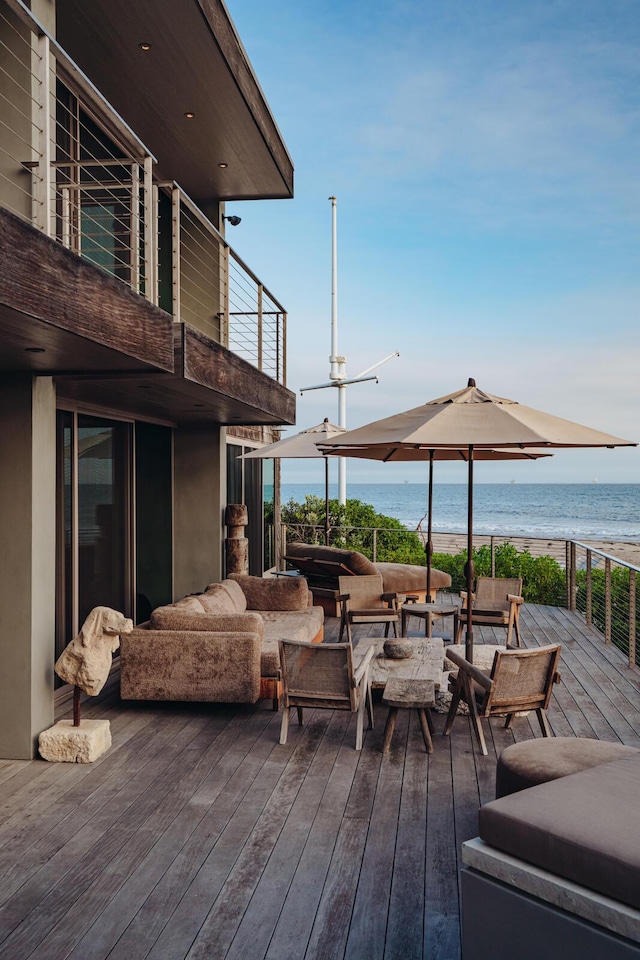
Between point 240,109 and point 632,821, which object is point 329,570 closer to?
point 240,109

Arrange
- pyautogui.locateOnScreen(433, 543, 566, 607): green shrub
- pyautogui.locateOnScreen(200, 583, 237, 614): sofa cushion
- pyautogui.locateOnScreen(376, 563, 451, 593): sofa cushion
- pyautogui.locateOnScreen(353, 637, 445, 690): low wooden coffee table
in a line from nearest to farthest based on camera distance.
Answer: pyautogui.locateOnScreen(353, 637, 445, 690): low wooden coffee table → pyautogui.locateOnScreen(200, 583, 237, 614): sofa cushion → pyautogui.locateOnScreen(376, 563, 451, 593): sofa cushion → pyautogui.locateOnScreen(433, 543, 566, 607): green shrub

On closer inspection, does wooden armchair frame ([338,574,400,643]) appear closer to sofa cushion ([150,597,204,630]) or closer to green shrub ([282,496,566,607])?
sofa cushion ([150,597,204,630])

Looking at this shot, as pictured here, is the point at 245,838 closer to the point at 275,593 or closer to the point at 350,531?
the point at 275,593

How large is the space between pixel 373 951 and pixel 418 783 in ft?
6.03

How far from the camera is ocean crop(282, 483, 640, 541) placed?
2040 inches

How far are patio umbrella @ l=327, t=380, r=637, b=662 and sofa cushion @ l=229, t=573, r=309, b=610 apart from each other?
3.27 m

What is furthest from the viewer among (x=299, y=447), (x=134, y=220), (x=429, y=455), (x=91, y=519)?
(x=299, y=447)

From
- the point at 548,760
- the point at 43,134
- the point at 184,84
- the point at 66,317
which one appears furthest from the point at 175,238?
the point at 548,760

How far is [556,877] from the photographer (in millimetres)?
2371

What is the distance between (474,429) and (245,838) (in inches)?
116

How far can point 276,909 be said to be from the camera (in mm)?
3297

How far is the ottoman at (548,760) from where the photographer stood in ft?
10.6

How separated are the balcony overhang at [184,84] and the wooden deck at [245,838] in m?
5.42

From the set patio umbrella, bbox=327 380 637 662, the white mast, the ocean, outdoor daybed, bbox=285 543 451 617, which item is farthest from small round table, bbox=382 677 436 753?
the ocean
